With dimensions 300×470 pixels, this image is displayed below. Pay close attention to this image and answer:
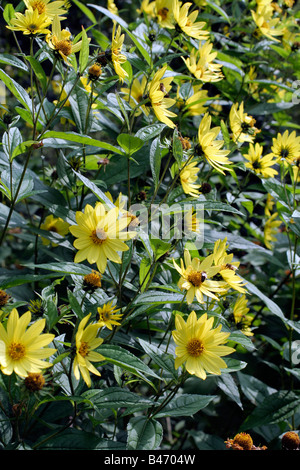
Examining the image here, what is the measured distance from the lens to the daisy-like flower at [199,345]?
0.94 metres

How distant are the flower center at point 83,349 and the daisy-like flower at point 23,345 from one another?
0.20ft

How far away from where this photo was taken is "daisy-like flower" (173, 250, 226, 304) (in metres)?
0.99

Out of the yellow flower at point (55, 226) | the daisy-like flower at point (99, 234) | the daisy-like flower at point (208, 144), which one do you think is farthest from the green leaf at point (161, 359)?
the yellow flower at point (55, 226)

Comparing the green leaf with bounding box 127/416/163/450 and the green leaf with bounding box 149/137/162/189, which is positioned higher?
the green leaf with bounding box 149/137/162/189

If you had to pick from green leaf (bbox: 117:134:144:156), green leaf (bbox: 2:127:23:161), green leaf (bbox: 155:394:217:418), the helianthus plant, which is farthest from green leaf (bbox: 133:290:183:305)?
green leaf (bbox: 2:127:23:161)

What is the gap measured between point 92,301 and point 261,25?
1318mm

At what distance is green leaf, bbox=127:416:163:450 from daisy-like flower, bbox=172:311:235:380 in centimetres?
18

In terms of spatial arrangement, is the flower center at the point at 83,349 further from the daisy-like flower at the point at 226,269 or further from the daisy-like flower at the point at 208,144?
the daisy-like flower at the point at 208,144

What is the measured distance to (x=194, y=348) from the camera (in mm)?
959

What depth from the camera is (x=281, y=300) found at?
2.00 meters

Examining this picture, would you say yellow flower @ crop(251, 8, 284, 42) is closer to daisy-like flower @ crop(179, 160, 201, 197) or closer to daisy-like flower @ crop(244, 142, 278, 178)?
daisy-like flower @ crop(244, 142, 278, 178)

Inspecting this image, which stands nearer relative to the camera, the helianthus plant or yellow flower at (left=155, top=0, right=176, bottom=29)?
the helianthus plant

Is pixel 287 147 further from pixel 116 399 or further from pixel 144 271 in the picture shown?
pixel 116 399

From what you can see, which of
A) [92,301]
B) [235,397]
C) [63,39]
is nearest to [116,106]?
[63,39]
